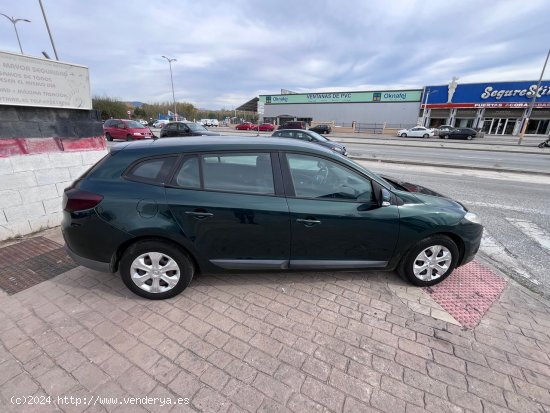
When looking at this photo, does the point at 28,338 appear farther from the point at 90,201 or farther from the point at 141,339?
the point at 90,201

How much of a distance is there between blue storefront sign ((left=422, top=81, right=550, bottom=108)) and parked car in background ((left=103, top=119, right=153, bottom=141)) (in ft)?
137

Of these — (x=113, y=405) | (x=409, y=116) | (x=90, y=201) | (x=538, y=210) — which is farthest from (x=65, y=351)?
(x=409, y=116)

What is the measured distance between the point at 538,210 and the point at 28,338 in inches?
354

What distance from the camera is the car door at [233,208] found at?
2641 mm

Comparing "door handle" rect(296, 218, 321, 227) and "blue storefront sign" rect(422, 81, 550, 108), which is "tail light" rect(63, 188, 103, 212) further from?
"blue storefront sign" rect(422, 81, 550, 108)

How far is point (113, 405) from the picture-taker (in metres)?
1.84

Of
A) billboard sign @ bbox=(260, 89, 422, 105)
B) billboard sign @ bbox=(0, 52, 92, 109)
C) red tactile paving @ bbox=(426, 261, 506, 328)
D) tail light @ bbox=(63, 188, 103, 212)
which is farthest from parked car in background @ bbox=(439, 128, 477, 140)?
tail light @ bbox=(63, 188, 103, 212)

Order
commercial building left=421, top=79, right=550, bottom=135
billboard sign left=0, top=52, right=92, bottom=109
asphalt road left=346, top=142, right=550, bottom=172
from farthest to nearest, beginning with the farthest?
commercial building left=421, top=79, right=550, bottom=135 < asphalt road left=346, top=142, right=550, bottom=172 < billboard sign left=0, top=52, right=92, bottom=109

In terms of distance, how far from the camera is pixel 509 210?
6.24 meters

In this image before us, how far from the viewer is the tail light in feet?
8.57

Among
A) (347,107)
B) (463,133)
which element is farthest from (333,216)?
(347,107)

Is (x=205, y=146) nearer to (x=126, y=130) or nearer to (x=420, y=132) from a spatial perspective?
(x=126, y=130)

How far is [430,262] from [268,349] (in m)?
2.01

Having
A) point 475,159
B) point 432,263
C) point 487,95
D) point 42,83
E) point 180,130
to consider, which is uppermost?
point 487,95
